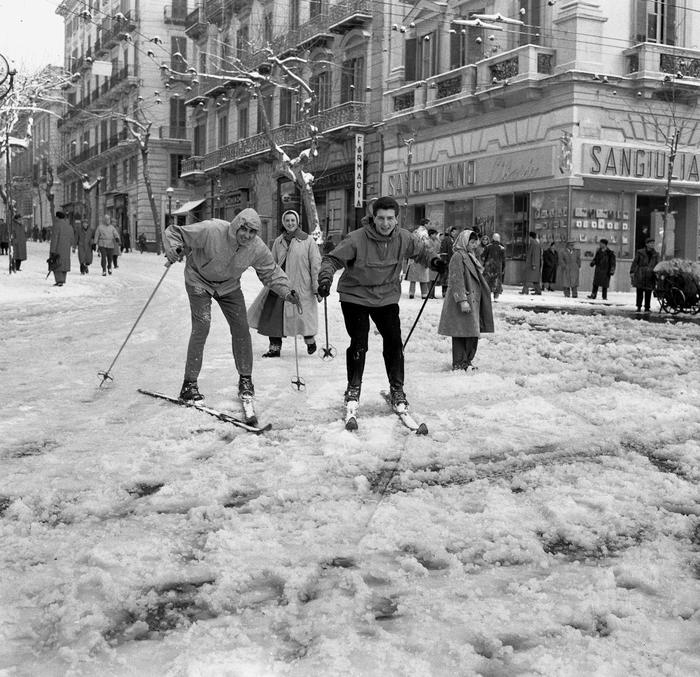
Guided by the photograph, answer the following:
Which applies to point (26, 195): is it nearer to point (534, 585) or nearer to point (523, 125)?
point (523, 125)

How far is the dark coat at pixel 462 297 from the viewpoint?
8.97 m

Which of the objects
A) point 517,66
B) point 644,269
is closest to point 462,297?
point 644,269

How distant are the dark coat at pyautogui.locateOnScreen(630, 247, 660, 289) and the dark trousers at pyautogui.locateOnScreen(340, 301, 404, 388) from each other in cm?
1165

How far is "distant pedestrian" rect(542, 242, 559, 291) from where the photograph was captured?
23125mm

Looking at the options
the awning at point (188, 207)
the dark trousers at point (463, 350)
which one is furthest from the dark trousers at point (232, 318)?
the awning at point (188, 207)

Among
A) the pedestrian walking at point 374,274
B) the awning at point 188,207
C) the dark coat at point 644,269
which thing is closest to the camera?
the pedestrian walking at point 374,274

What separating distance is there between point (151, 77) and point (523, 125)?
33269 millimetres

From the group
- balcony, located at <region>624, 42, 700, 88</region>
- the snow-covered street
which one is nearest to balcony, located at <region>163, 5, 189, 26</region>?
balcony, located at <region>624, 42, 700, 88</region>

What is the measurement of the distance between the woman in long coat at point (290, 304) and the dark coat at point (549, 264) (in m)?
14.1

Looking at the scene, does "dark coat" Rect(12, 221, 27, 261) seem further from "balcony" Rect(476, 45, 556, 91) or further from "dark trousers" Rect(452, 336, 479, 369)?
"dark trousers" Rect(452, 336, 479, 369)

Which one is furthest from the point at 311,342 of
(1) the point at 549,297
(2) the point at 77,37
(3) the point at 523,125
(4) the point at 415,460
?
(2) the point at 77,37

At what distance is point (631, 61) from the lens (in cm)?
2312

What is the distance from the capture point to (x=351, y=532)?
400 cm

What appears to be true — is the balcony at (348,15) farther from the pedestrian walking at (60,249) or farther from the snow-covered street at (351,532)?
the snow-covered street at (351,532)
